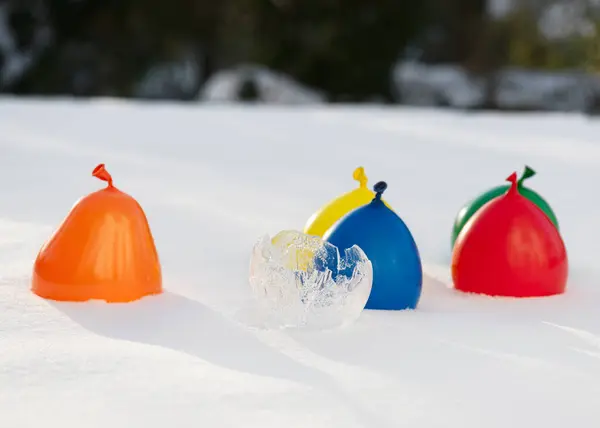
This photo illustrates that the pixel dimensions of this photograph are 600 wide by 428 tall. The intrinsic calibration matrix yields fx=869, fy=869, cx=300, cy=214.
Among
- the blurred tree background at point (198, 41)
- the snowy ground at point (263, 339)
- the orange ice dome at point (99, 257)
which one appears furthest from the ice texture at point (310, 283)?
the blurred tree background at point (198, 41)

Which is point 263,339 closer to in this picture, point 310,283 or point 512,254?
point 310,283

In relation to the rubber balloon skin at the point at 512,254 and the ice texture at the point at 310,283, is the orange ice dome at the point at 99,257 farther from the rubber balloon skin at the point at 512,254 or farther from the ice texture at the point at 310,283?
the rubber balloon skin at the point at 512,254

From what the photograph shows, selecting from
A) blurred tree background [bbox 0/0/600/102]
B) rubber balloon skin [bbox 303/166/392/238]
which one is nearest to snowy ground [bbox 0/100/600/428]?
rubber balloon skin [bbox 303/166/392/238]

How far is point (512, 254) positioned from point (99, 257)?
75 centimetres

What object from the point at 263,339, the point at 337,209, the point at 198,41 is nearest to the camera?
the point at 263,339

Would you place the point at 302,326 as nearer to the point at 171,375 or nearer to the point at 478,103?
the point at 171,375

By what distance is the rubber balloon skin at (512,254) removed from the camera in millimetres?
1605

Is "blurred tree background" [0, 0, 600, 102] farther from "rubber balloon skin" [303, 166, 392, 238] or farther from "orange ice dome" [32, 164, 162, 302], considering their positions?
"orange ice dome" [32, 164, 162, 302]

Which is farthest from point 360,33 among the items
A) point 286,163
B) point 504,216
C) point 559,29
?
point 504,216

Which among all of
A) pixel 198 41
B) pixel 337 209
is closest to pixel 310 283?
pixel 337 209

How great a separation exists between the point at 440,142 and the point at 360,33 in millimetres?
5815

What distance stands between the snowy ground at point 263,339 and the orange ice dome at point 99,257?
0.04 m

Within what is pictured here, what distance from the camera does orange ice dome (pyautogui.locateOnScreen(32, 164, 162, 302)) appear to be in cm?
151

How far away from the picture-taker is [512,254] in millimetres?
1603
